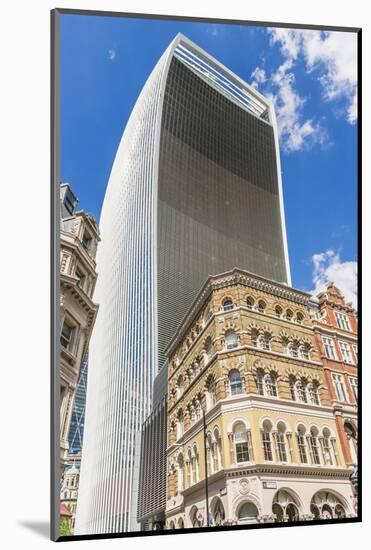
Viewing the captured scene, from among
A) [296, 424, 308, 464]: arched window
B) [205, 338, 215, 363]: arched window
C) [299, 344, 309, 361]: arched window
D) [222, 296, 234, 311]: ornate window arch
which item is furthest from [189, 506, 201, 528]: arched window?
[222, 296, 234, 311]: ornate window arch

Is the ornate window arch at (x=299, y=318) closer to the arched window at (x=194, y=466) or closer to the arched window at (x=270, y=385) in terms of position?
the arched window at (x=270, y=385)

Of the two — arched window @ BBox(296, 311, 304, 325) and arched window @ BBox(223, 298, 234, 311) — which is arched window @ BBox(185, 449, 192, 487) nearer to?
arched window @ BBox(223, 298, 234, 311)

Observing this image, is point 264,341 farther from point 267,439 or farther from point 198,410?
point 198,410

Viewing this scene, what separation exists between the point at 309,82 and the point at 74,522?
15.3 metres

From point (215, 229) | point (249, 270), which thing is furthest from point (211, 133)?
point (249, 270)

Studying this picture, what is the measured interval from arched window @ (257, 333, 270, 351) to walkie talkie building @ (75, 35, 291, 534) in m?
2.82

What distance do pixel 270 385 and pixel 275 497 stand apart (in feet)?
12.8

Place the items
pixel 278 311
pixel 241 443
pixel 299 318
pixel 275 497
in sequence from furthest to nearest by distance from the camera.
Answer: pixel 299 318
pixel 278 311
pixel 241 443
pixel 275 497

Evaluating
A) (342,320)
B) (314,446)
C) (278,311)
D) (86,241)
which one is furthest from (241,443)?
(86,241)

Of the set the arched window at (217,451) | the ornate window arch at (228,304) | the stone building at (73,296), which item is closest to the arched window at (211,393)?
the arched window at (217,451)

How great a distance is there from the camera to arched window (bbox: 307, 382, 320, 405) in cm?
1772

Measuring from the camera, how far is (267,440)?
15516mm

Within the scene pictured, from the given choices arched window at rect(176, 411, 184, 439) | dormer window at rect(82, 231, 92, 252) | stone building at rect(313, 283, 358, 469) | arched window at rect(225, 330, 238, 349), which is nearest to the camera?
stone building at rect(313, 283, 358, 469)

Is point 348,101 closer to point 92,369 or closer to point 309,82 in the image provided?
point 309,82
